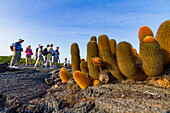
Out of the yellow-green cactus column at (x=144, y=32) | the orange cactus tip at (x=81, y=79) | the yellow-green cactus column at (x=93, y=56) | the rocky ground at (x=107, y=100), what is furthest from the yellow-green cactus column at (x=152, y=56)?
the orange cactus tip at (x=81, y=79)

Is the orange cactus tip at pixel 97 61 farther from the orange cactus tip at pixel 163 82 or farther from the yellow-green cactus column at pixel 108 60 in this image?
the orange cactus tip at pixel 163 82

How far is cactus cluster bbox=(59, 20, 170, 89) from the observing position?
118 inches

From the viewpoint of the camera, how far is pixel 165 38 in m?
3.17

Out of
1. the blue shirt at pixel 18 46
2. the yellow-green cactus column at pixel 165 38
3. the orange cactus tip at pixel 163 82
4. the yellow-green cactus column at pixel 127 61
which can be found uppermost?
the blue shirt at pixel 18 46

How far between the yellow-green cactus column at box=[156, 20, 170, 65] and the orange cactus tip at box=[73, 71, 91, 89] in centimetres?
218

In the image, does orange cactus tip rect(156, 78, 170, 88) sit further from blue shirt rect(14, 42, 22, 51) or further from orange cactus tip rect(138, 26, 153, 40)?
blue shirt rect(14, 42, 22, 51)

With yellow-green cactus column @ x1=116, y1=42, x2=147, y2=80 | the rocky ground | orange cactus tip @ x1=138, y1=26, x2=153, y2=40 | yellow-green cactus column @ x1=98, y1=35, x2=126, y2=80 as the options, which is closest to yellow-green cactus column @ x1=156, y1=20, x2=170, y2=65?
orange cactus tip @ x1=138, y1=26, x2=153, y2=40

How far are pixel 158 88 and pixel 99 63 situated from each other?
1.61m

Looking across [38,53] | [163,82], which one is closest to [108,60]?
[163,82]

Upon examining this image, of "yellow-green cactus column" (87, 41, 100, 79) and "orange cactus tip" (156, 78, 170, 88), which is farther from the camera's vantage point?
"yellow-green cactus column" (87, 41, 100, 79)

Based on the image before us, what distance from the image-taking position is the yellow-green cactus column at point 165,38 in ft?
10.2

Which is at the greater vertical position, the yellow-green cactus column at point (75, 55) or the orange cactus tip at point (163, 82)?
the yellow-green cactus column at point (75, 55)

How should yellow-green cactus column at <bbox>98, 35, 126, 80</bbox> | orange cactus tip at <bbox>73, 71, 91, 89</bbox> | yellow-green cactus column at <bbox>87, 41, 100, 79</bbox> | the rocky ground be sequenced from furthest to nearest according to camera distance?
yellow-green cactus column at <bbox>87, 41, 100, 79</bbox>, orange cactus tip at <bbox>73, 71, 91, 89</bbox>, yellow-green cactus column at <bbox>98, 35, 126, 80</bbox>, the rocky ground

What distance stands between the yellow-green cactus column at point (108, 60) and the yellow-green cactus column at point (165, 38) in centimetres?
121
